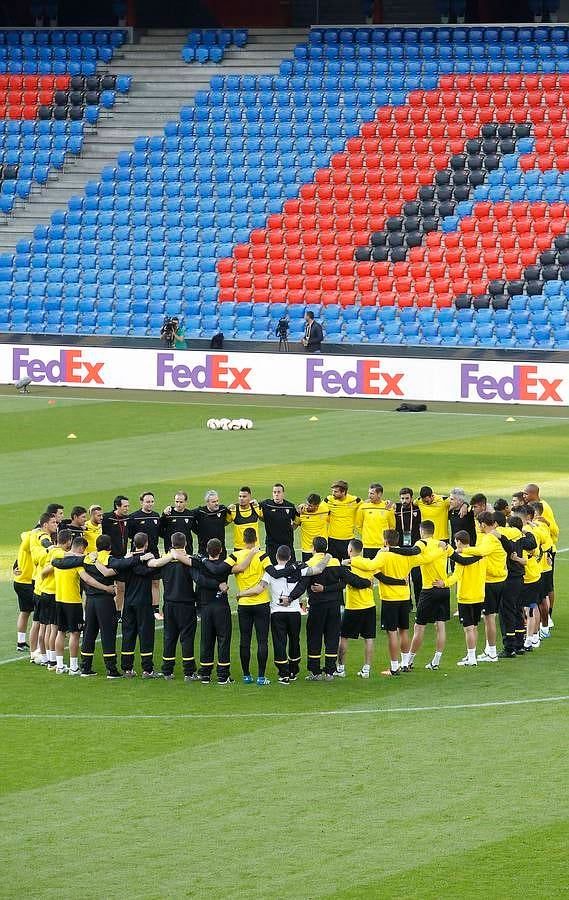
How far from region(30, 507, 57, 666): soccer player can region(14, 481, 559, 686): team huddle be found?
0.02 meters

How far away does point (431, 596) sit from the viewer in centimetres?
1830

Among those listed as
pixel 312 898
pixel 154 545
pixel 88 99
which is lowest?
pixel 312 898

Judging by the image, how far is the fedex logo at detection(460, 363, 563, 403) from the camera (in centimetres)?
4250

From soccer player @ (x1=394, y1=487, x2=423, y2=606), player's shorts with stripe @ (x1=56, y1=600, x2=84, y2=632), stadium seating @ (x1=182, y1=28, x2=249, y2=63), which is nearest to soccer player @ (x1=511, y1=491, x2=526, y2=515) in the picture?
soccer player @ (x1=394, y1=487, x2=423, y2=606)

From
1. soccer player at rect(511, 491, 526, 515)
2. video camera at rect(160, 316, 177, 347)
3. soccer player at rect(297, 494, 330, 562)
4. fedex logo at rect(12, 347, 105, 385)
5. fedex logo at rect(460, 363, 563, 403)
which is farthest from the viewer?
video camera at rect(160, 316, 177, 347)

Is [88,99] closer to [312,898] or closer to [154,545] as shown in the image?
[154,545]

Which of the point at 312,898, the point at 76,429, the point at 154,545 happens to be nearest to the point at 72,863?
the point at 312,898

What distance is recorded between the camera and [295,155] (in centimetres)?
5222

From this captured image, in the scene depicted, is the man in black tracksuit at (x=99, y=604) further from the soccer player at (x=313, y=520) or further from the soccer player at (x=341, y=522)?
the soccer player at (x=341, y=522)

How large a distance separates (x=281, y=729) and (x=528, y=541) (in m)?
4.36

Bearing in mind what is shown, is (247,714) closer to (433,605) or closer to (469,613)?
(433,605)

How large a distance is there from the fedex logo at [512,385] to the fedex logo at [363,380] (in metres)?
1.74

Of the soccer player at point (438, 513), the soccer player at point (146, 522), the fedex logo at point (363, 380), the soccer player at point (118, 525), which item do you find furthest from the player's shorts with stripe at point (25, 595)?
the fedex logo at point (363, 380)

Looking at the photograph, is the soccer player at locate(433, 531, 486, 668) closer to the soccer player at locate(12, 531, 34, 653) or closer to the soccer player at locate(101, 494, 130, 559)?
the soccer player at locate(101, 494, 130, 559)
